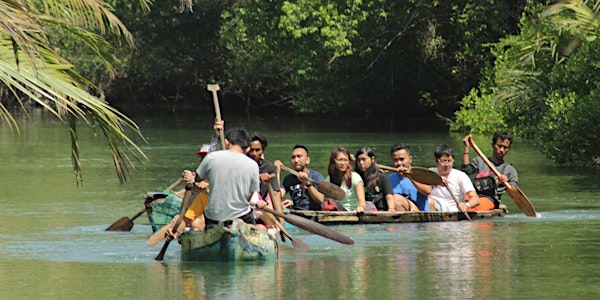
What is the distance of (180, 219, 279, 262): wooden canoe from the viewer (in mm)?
11930

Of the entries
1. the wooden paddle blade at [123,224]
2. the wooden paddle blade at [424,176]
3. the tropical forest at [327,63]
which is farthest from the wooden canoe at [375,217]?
the tropical forest at [327,63]

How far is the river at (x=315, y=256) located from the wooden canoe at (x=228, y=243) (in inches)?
5.9

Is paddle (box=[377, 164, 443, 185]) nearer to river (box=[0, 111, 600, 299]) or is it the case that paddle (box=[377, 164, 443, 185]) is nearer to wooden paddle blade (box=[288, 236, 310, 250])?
river (box=[0, 111, 600, 299])

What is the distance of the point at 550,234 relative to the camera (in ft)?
49.0

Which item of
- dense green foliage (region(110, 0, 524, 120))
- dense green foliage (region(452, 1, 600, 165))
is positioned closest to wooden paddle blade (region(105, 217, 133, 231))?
dense green foliage (region(452, 1, 600, 165))

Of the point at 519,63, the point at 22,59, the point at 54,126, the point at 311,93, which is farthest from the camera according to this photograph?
the point at 311,93

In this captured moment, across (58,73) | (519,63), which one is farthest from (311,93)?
(58,73)

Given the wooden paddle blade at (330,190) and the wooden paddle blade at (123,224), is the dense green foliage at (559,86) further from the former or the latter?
the wooden paddle blade at (123,224)

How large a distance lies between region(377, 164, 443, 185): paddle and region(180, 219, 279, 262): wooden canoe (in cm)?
371

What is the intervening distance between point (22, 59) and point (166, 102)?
2045 inches

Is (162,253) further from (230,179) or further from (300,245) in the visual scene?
(300,245)

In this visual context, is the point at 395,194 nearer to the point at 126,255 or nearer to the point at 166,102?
the point at 126,255

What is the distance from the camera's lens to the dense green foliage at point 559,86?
2402cm

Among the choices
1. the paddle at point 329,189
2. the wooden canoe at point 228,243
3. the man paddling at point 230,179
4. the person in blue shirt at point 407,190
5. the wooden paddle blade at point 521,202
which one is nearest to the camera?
the man paddling at point 230,179
